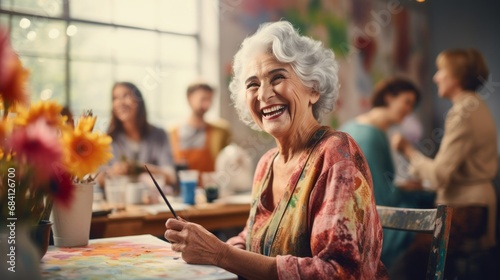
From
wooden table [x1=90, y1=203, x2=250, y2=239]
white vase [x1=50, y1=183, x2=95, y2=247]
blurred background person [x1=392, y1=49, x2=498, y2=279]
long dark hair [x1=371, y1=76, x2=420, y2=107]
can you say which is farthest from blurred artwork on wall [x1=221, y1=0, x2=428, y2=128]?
white vase [x1=50, y1=183, x2=95, y2=247]

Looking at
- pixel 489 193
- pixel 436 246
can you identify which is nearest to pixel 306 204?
pixel 436 246

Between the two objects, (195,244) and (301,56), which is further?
Result: (301,56)

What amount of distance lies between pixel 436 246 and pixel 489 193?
7.07ft

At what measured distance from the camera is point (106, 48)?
14.9 ft

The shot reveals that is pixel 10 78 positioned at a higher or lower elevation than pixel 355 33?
lower

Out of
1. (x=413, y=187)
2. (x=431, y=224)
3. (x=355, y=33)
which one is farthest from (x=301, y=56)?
(x=355, y=33)

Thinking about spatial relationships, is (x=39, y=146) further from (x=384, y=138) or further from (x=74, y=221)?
(x=384, y=138)

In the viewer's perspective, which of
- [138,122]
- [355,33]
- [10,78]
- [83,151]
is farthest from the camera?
[355,33]

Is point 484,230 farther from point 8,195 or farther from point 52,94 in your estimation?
point 52,94

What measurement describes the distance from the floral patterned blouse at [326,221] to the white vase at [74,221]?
476mm

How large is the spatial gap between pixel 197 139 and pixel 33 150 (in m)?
3.60

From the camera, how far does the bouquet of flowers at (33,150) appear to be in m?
0.78

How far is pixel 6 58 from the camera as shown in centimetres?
73

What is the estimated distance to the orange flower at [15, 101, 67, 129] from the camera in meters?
0.95
